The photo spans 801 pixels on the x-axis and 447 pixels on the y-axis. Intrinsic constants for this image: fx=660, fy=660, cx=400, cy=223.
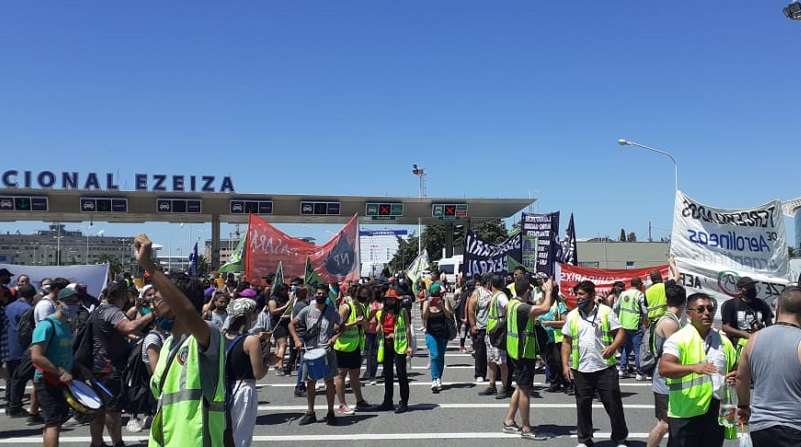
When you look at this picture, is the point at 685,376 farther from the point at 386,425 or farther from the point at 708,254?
the point at 708,254

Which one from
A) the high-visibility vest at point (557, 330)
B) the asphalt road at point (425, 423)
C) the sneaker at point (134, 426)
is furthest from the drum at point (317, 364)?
the high-visibility vest at point (557, 330)

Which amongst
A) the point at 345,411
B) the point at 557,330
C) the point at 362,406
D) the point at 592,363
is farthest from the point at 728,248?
the point at 345,411

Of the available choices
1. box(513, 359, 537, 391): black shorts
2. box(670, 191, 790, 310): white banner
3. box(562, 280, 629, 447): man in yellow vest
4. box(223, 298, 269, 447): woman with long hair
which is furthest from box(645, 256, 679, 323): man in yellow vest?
box(223, 298, 269, 447): woman with long hair

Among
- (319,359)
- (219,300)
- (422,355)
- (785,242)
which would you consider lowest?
(422,355)

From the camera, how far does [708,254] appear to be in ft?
33.2

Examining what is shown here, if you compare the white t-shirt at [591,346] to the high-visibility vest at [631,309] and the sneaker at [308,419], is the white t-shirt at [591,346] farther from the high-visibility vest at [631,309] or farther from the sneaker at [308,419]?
the high-visibility vest at [631,309]

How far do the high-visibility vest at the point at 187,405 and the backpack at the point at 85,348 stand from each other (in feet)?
13.7

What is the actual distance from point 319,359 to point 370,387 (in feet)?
10.5

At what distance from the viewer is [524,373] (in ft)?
25.5

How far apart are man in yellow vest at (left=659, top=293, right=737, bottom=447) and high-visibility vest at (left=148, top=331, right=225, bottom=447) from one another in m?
3.47

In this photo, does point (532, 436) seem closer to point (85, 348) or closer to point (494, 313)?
point (494, 313)

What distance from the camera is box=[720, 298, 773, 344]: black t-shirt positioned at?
741cm

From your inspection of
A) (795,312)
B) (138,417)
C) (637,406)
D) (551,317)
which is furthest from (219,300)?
(795,312)

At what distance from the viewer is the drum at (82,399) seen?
634 centimetres
